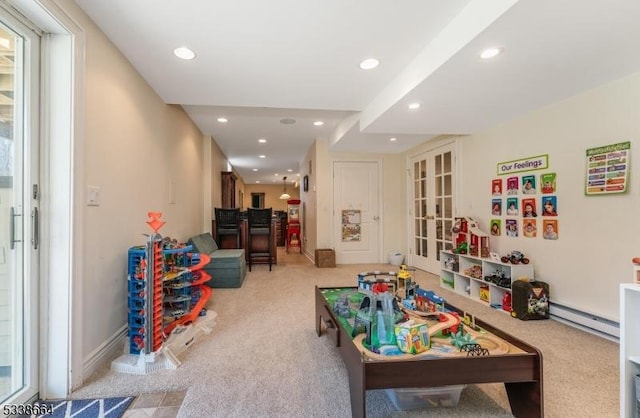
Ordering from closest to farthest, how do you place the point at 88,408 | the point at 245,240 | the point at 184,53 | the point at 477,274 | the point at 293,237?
the point at 88,408, the point at 184,53, the point at 477,274, the point at 245,240, the point at 293,237

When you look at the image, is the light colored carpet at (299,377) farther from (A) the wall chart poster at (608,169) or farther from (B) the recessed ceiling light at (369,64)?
(B) the recessed ceiling light at (369,64)

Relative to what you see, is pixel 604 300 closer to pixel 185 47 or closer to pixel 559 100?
pixel 559 100

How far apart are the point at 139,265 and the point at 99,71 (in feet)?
4.47

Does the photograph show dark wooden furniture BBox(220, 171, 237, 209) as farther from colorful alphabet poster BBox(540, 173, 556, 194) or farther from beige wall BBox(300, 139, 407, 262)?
colorful alphabet poster BBox(540, 173, 556, 194)

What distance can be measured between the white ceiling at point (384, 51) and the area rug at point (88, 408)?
230cm

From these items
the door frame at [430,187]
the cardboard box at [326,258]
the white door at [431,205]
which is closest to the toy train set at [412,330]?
the door frame at [430,187]

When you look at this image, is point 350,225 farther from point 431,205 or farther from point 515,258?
point 515,258

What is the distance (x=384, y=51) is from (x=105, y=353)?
3.04m

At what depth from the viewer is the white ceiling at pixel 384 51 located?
1784 mm

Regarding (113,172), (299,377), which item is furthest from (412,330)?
(113,172)

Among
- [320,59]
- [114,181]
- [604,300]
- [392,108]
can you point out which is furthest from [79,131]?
[604,300]

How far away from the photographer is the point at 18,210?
1.61 metres

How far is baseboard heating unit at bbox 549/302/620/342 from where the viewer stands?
8.02ft

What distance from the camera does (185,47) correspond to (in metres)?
2.28
